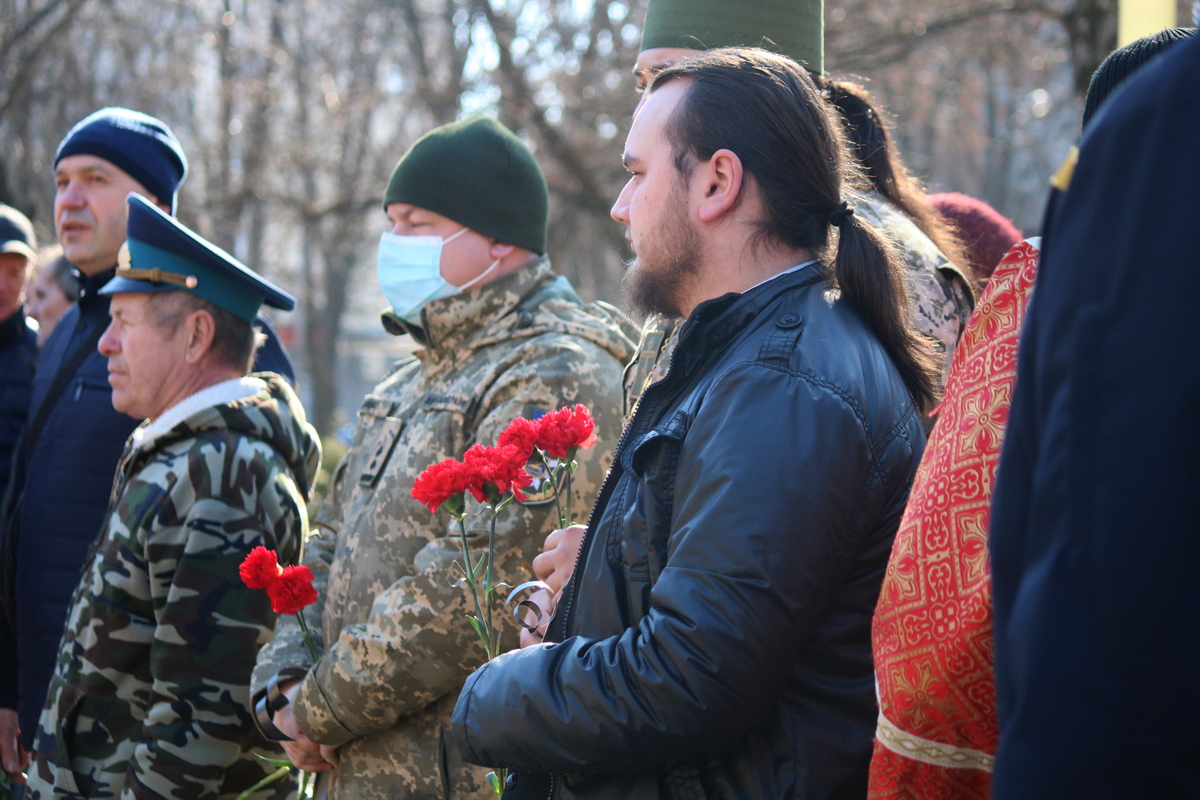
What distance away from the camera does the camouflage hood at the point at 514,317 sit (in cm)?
287

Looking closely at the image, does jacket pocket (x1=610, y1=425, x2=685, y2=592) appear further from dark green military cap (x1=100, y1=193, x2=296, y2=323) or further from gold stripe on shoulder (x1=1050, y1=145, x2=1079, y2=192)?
dark green military cap (x1=100, y1=193, x2=296, y2=323)

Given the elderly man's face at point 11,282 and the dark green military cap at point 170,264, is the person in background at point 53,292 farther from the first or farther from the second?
the dark green military cap at point 170,264

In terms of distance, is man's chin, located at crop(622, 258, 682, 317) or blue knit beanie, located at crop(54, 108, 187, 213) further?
blue knit beanie, located at crop(54, 108, 187, 213)

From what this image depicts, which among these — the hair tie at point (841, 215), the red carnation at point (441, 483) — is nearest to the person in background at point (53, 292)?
the red carnation at point (441, 483)

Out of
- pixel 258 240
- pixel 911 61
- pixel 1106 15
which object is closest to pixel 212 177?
pixel 258 240

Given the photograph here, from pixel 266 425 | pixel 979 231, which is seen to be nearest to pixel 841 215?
pixel 979 231

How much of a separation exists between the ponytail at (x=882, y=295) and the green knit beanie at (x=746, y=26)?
1245 mm

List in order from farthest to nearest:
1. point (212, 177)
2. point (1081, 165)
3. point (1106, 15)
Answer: point (212, 177)
point (1106, 15)
point (1081, 165)

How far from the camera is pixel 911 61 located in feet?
37.4

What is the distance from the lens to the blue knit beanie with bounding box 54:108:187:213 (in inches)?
158

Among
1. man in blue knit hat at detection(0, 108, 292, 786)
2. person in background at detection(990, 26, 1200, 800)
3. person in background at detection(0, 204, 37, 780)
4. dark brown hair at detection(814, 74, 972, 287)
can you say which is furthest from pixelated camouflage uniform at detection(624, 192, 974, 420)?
person in background at detection(0, 204, 37, 780)

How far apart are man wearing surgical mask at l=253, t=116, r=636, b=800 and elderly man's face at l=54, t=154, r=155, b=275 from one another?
1.38 metres

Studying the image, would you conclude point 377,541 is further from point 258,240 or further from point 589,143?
point 258,240

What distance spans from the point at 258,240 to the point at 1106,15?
1194cm
